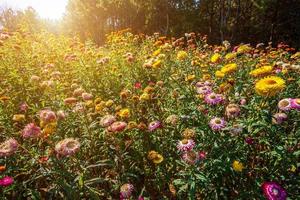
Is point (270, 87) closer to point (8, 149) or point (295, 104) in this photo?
point (295, 104)

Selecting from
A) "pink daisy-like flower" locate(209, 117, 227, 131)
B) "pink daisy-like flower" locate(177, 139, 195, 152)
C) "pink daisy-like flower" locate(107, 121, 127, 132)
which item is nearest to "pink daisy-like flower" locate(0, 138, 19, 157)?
"pink daisy-like flower" locate(107, 121, 127, 132)

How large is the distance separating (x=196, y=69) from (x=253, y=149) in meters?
2.13

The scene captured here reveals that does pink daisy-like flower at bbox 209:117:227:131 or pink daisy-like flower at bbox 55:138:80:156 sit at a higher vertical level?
pink daisy-like flower at bbox 55:138:80:156

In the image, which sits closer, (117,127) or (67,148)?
(67,148)

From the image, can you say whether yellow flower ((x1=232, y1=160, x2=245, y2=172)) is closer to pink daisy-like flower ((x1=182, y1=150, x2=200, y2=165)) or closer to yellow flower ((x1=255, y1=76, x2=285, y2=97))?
pink daisy-like flower ((x1=182, y1=150, x2=200, y2=165))

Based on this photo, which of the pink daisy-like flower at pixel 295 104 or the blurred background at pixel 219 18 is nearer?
the pink daisy-like flower at pixel 295 104

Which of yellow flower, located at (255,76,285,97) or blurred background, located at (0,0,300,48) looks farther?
blurred background, located at (0,0,300,48)

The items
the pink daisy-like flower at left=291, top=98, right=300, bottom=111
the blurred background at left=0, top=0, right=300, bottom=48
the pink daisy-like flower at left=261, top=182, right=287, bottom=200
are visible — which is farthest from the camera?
the blurred background at left=0, top=0, right=300, bottom=48

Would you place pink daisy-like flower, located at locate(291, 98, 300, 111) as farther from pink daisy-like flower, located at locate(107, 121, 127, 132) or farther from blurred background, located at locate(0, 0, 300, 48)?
blurred background, located at locate(0, 0, 300, 48)

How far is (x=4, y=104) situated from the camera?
14.0ft

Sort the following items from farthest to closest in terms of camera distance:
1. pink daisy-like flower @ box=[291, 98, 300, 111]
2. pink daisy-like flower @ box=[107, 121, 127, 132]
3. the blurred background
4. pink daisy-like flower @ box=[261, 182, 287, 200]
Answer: the blurred background → pink daisy-like flower @ box=[107, 121, 127, 132] → pink daisy-like flower @ box=[291, 98, 300, 111] → pink daisy-like flower @ box=[261, 182, 287, 200]

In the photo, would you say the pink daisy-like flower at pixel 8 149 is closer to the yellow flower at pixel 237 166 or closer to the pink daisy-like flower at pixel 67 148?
the pink daisy-like flower at pixel 67 148

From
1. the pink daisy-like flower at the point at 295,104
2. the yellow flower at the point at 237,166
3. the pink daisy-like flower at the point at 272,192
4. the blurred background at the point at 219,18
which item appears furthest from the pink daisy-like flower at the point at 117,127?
the blurred background at the point at 219,18

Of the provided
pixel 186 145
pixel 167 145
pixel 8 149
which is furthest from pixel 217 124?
pixel 8 149
